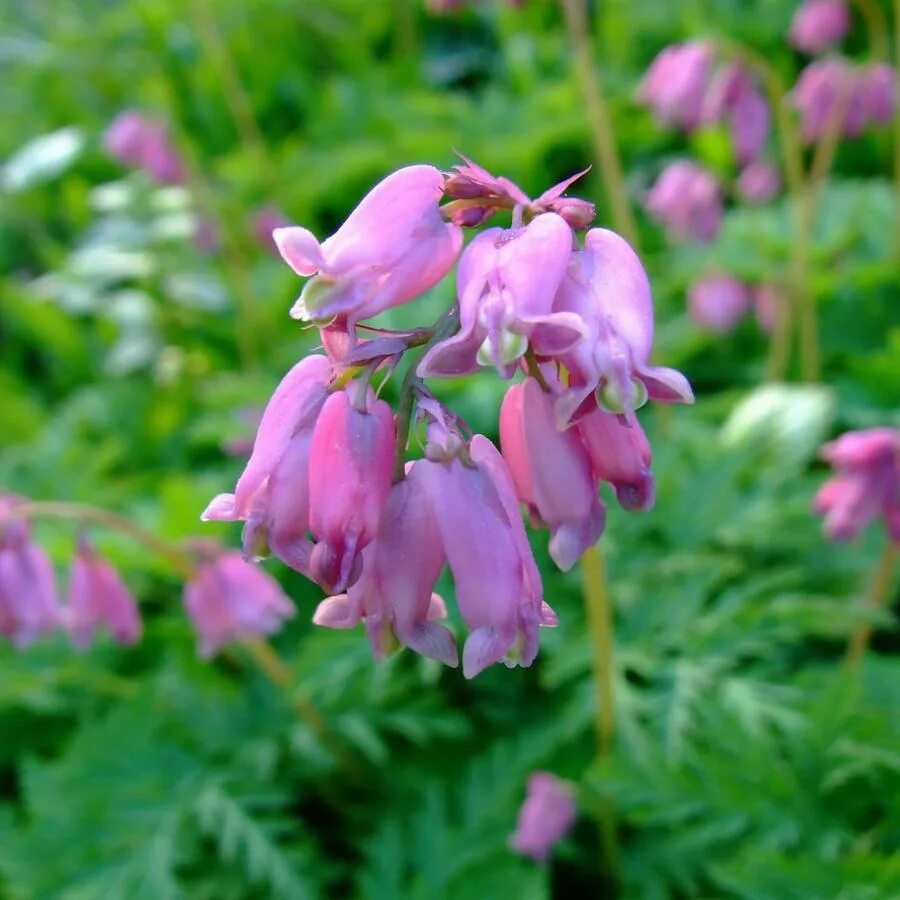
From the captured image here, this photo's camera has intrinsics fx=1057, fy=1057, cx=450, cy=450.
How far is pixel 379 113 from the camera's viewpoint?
525cm

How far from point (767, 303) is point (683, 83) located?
793 mm

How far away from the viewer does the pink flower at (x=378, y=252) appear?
106cm

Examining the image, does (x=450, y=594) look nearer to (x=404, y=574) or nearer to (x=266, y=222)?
(x=404, y=574)

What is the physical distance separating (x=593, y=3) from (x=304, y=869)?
19.2 ft

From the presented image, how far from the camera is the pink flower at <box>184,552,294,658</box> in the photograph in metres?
2.26

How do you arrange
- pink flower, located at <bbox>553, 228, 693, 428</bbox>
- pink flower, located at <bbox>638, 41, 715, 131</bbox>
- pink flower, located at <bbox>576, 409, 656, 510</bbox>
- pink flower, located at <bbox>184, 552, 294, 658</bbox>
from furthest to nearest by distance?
pink flower, located at <bbox>638, 41, 715, 131</bbox>
pink flower, located at <bbox>184, 552, 294, 658</bbox>
pink flower, located at <bbox>576, 409, 656, 510</bbox>
pink flower, located at <bbox>553, 228, 693, 428</bbox>

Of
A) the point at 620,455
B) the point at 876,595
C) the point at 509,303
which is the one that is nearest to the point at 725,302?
the point at 876,595

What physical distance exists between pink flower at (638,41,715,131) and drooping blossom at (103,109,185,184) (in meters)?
2.06

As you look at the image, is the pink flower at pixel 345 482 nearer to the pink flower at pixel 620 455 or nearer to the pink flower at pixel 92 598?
the pink flower at pixel 620 455

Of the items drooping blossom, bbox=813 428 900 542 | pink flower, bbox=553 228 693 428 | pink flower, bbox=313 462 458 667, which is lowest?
drooping blossom, bbox=813 428 900 542

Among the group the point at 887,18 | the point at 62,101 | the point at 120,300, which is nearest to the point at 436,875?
the point at 120,300

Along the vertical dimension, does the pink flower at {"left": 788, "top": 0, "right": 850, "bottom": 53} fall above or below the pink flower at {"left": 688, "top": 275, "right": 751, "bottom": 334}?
above

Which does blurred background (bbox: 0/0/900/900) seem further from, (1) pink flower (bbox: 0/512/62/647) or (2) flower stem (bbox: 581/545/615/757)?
(1) pink flower (bbox: 0/512/62/647)

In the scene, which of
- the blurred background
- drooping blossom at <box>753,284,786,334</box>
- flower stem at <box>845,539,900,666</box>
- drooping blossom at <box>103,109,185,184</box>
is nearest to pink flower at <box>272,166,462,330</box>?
the blurred background
